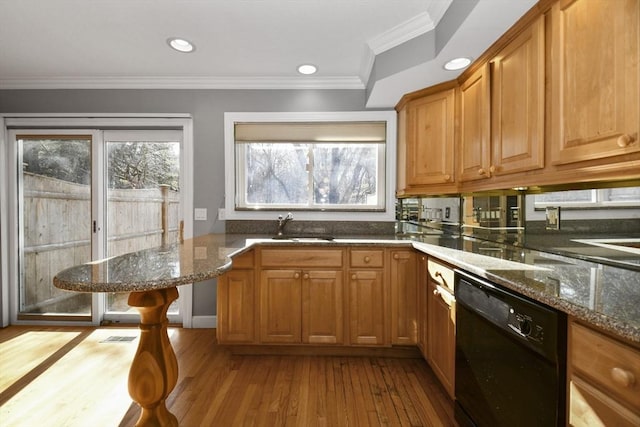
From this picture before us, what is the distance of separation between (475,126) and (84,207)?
11.5ft

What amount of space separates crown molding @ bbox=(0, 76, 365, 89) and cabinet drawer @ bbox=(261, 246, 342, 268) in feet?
5.09

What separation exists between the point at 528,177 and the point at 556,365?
964mm

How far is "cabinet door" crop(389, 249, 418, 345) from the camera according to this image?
2168 mm

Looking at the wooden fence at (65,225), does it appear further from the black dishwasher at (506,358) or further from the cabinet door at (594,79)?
the cabinet door at (594,79)

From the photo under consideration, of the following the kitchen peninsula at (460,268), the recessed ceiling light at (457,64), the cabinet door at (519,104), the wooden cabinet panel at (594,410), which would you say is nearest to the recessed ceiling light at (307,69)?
the recessed ceiling light at (457,64)

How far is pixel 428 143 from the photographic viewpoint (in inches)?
92.7

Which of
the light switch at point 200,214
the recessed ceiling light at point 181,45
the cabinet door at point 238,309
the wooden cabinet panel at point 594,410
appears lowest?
the cabinet door at point 238,309

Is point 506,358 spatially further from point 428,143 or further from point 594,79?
point 428,143

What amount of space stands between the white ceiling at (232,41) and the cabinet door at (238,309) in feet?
5.60

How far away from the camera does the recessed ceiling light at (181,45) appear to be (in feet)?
7.00

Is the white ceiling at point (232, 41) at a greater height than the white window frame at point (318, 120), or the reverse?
the white ceiling at point (232, 41)

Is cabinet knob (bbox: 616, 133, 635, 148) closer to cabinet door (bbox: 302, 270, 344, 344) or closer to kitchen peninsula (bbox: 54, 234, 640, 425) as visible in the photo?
kitchen peninsula (bbox: 54, 234, 640, 425)

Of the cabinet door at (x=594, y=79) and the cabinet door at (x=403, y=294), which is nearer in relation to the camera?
the cabinet door at (x=594, y=79)

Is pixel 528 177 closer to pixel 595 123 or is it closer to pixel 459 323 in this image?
pixel 595 123
